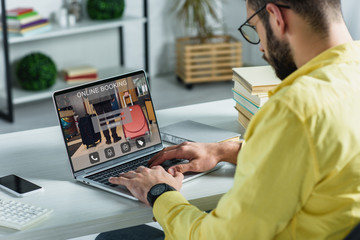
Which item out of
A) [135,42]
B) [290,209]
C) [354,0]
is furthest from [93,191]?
[135,42]

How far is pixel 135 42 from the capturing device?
4.78m

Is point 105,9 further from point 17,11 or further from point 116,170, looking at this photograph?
point 116,170

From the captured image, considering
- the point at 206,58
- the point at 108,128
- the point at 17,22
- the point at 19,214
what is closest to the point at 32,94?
the point at 17,22

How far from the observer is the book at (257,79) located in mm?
1753

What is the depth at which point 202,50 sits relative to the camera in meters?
4.56

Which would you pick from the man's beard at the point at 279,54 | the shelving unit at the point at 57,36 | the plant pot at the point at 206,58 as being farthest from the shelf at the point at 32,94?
the man's beard at the point at 279,54

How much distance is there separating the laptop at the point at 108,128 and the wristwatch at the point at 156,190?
0.33 feet

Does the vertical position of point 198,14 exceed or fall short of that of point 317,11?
it falls short

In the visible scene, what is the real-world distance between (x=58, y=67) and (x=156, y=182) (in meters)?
3.23

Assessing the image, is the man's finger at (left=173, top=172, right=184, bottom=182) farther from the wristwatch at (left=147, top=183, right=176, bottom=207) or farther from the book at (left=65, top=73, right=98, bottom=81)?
the book at (left=65, top=73, right=98, bottom=81)

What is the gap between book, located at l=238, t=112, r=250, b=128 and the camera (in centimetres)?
181

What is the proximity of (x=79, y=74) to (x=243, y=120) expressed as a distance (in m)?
2.60

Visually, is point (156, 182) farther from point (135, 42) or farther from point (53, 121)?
point (135, 42)

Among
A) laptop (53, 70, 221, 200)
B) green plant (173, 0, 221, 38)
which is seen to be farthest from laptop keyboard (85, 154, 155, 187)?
green plant (173, 0, 221, 38)
